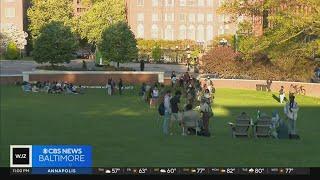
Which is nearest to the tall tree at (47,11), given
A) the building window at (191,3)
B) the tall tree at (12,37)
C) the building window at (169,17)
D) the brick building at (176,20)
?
the tall tree at (12,37)

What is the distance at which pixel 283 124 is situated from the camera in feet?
69.5

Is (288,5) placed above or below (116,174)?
above

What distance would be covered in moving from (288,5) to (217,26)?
283 feet

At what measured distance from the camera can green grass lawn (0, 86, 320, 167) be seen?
55.1 feet

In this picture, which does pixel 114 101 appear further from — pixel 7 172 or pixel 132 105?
pixel 7 172

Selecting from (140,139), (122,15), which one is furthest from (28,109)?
(122,15)

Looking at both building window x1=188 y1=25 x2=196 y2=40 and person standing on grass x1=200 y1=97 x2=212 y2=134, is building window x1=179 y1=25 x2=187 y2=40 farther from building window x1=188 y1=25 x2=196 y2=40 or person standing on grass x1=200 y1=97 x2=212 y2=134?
person standing on grass x1=200 y1=97 x2=212 y2=134

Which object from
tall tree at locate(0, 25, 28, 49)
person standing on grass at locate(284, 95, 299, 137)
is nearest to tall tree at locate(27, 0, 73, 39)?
tall tree at locate(0, 25, 28, 49)

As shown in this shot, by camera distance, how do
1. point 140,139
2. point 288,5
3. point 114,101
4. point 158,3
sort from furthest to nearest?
point 158,3 < point 288,5 < point 114,101 < point 140,139

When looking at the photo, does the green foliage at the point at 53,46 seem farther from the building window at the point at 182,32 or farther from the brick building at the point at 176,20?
the building window at the point at 182,32

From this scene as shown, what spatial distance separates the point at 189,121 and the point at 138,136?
5.68 feet

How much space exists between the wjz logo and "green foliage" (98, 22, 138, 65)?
48.4 metres

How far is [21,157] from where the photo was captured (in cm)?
1155

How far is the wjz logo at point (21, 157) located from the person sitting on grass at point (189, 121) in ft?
32.0
